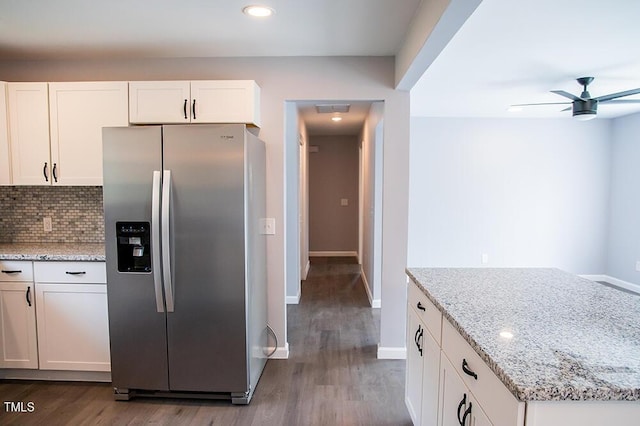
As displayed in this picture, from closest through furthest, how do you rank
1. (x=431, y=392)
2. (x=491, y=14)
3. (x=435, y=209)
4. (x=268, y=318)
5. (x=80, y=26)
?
(x=431, y=392) → (x=491, y=14) → (x=80, y=26) → (x=268, y=318) → (x=435, y=209)

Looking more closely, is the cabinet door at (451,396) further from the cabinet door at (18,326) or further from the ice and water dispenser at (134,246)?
the cabinet door at (18,326)

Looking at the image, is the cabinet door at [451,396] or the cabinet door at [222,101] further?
the cabinet door at [222,101]

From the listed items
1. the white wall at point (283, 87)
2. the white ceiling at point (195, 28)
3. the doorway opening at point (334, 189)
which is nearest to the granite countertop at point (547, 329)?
the white wall at point (283, 87)

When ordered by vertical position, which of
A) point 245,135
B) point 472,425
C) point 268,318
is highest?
point 245,135

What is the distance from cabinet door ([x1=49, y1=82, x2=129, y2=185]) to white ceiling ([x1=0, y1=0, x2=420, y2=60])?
12.0 inches

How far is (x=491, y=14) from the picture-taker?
6.89 ft

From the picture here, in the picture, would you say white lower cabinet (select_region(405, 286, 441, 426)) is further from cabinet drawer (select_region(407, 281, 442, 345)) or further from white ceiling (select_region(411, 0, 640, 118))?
white ceiling (select_region(411, 0, 640, 118))

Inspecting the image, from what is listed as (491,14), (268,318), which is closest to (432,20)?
(491,14)

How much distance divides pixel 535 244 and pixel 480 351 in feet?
16.3

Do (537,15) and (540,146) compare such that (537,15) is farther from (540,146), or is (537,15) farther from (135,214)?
(540,146)

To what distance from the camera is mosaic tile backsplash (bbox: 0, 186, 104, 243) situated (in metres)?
2.97

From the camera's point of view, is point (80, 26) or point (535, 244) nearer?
point (80, 26)

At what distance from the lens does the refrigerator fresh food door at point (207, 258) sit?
85.4 inches

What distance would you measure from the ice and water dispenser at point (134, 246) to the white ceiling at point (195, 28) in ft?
4.06
